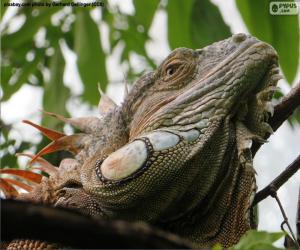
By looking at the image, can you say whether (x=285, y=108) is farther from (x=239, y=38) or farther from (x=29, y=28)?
(x=29, y=28)

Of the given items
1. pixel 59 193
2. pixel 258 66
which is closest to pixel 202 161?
pixel 258 66

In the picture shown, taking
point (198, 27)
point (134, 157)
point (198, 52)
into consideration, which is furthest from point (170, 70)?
point (134, 157)

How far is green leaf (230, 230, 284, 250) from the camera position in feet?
6.43

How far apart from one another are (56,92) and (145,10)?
1.94 metres

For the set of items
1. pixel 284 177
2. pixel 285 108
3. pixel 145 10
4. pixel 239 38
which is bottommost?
pixel 284 177

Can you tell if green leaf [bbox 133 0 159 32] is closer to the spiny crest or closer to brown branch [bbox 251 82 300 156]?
the spiny crest

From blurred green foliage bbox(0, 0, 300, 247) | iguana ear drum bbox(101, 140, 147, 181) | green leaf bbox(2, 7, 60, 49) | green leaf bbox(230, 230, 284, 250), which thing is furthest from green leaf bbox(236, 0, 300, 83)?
green leaf bbox(230, 230, 284, 250)

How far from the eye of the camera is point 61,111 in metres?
5.62

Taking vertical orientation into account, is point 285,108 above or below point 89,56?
below

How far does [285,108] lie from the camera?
3672 mm

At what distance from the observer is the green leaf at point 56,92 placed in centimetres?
559

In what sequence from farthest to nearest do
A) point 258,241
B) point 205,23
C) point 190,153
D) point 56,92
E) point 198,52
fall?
point 56,92 < point 205,23 < point 198,52 < point 190,153 < point 258,241

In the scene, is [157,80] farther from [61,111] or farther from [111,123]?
[61,111]

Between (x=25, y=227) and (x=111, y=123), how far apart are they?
3020 millimetres
